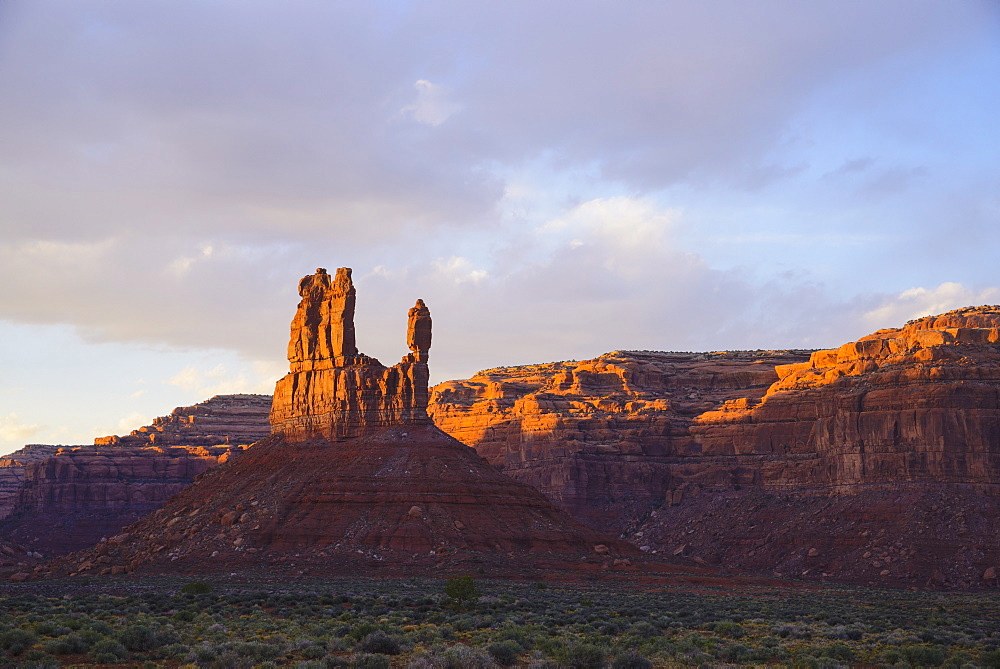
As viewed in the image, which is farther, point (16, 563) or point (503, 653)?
point (16, 563)

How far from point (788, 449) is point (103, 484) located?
8223 cm

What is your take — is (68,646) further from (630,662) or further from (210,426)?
(210,426)

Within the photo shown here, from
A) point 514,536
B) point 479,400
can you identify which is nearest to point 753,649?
point 514,536

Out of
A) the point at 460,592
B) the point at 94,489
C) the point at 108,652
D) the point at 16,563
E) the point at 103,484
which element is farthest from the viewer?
the point at 103,484

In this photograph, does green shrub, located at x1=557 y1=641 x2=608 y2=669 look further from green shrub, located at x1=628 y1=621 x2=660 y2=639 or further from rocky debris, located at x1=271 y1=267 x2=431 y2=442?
rocky debris, located at x1=271 y1=267 x2=431 y2=442

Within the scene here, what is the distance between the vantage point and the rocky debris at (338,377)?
97.0 meters

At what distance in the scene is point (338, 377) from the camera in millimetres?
99625

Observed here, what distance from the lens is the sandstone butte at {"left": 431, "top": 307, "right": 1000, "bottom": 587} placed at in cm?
9244

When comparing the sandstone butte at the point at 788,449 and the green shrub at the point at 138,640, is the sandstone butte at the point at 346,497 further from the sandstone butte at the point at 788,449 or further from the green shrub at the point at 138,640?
the green shrub at the point at 138,640

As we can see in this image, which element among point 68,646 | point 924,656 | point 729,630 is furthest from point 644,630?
point 68,646

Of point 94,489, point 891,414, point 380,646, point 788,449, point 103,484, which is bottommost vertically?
point 380,646

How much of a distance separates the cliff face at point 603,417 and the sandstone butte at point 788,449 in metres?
0.23

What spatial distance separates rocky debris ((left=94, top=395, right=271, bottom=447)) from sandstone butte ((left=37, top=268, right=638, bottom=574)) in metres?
68.7

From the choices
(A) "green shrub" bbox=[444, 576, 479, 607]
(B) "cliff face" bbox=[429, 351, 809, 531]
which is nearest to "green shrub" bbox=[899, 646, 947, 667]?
(A) "green shrub" bbox=[444, 576, 479, 607]
